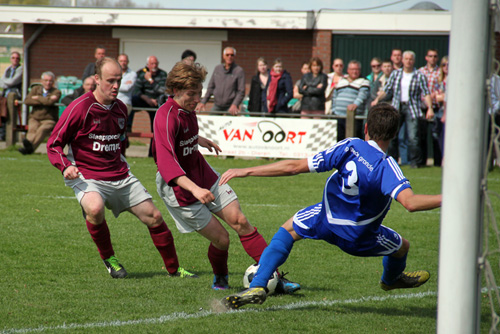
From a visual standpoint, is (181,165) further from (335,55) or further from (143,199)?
(335,55)

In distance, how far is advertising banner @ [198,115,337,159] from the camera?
1317cm

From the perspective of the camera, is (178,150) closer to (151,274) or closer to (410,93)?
(151,274)

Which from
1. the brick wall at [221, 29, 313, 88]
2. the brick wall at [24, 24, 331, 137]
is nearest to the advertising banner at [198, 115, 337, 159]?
the brick wall at [24, 24, 331, 137]

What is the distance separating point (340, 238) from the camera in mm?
4336

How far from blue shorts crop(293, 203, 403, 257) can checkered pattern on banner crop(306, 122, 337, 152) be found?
28.6ft

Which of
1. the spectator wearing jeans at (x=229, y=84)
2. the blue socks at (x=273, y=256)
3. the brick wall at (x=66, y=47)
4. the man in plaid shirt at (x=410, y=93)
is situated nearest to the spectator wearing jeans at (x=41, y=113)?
the spectator wearing jeans at (x=229, y=84)

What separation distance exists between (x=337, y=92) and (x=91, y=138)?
893cm

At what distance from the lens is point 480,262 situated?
294 cm

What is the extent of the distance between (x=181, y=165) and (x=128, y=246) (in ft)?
6.35

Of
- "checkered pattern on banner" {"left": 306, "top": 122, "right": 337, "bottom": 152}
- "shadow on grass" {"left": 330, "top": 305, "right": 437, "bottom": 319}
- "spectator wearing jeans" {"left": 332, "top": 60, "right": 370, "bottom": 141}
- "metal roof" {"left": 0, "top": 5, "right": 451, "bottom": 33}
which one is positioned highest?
"metal roof" {"left": 0, "top": 5, "right": 451, "bottom": 33}

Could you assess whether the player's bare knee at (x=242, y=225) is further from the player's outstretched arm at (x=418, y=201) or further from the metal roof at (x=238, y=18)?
the metal roof at (x=238, y=18)

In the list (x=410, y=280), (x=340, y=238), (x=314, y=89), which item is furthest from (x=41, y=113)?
(x=340, y=238)

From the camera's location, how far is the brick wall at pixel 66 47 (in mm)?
20188

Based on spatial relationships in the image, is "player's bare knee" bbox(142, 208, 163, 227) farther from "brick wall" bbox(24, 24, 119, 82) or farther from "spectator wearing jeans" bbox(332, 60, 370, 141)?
"brick wall" bbox(24, 24, 119, 82)
